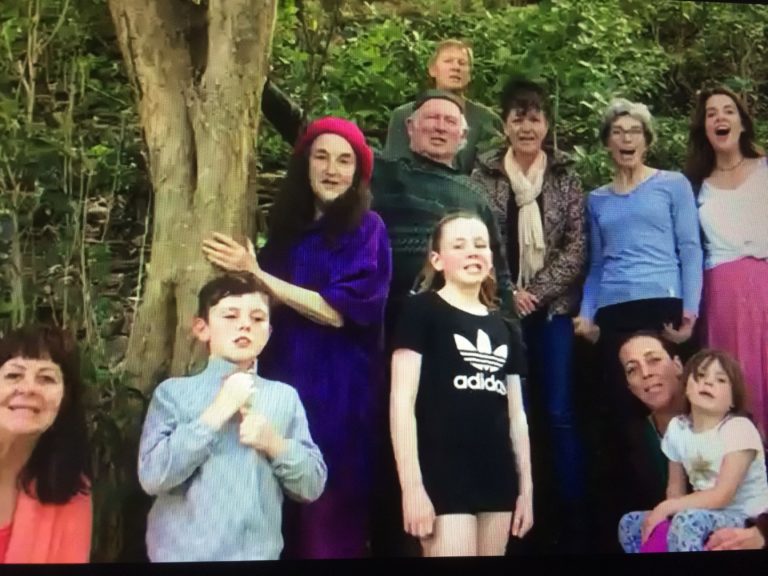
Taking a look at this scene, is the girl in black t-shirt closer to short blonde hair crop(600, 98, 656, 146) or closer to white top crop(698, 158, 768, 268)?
short blonde hair crop(600, 98, 656, 146)

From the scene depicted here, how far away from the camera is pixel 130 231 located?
322cm

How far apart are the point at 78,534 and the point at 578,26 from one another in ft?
7.01

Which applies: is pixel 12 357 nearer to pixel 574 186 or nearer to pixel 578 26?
pixel 574 186

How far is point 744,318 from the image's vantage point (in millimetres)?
3502

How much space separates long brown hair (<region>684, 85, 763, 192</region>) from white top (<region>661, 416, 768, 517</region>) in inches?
30.0

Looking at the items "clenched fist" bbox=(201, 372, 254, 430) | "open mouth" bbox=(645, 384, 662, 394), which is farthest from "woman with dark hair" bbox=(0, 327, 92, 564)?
"open mouth" bbox=(645, 384, 662, 394)

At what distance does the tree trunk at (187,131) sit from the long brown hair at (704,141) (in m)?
1.37

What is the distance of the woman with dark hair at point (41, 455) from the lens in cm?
296

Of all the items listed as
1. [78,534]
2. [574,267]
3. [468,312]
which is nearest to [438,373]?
[468,312]

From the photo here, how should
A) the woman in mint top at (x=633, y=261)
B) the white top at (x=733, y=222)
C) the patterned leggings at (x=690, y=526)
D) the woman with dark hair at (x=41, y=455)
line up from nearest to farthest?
the woman with dark hair at (x=41, y=455) → the patterned leggings at (x=690, y=526) → the woman in mint top at (x=633, y=261) → the white top at (x=733, y=222)

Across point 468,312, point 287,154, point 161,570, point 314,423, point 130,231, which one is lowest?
point 161,570

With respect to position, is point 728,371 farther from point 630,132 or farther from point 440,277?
point 440,277

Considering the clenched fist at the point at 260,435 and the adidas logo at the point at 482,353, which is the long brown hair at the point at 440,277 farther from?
the clenched fist at the point at 260,435

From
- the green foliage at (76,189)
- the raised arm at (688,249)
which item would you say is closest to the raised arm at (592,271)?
the raised arm at (688,249)
